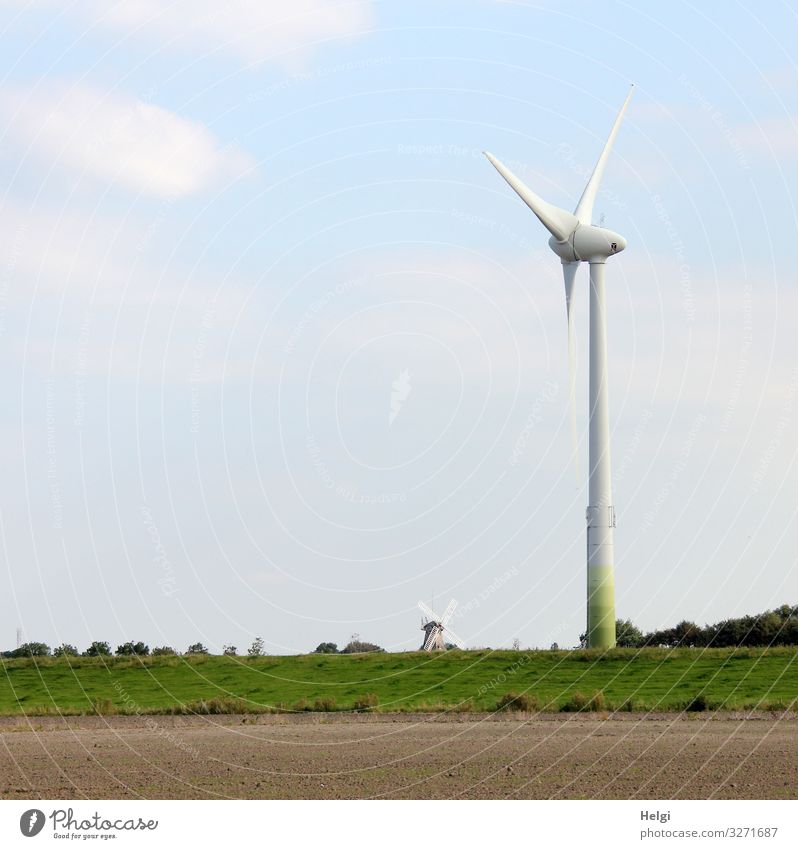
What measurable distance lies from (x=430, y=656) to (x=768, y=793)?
43.7 meters

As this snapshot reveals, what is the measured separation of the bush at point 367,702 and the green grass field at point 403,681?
0.48ft

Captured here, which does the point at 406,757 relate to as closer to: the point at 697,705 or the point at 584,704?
the point at 584,704

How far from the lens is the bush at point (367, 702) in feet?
208

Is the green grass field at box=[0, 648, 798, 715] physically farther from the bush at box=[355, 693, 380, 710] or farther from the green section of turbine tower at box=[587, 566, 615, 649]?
the green section of turbine tower at box=[587, 566, 615, 649]

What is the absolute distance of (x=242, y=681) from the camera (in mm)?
70750

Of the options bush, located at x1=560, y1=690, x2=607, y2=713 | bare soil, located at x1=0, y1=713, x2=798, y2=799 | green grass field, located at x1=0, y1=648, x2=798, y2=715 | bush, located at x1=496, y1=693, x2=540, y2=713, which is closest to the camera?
bare soil, located at x1=0, y1=713, x2=798, y2=799

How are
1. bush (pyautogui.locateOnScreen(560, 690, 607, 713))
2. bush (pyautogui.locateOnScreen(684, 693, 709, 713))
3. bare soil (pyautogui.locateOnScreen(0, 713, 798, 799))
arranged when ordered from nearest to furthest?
1. bare soil (pyautogui.locateOnScreen(0, 713, 798, 799))
2. bush (pyautogui.locateOnScreen(684, 693, 709, 713))
3. bush (pyautogui.locateOnScreen(560, 690, 607, 713))

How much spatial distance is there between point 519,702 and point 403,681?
1025 centimetres

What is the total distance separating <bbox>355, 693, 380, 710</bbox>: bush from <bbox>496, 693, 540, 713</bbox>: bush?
5096mm

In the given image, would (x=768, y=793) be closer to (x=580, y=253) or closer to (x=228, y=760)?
(x=228, y=760)

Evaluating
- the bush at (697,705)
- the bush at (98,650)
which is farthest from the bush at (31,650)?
the bush at (697,705)

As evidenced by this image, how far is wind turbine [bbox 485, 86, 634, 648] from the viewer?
3447 inches

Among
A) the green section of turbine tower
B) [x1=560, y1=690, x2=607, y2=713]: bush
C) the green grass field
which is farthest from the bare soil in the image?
the green section of turbine tower

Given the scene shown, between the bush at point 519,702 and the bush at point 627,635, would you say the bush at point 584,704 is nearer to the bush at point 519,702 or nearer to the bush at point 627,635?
the bush at point 519,702
